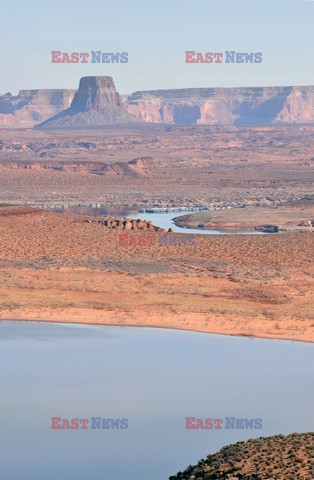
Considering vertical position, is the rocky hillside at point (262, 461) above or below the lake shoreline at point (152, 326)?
above

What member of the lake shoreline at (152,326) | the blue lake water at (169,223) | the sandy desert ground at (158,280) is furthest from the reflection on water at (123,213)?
the lake shoreline at (152,326)

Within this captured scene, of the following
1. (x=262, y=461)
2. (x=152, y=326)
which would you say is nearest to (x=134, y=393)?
(x=262, y=461)

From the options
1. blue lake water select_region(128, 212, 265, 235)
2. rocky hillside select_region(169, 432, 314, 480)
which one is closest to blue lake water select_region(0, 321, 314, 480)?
rocky hillside select_region(169, 432, 314, 480)

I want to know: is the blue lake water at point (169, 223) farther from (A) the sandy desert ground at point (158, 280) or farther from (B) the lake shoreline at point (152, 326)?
(B) the lake shoreline at point (152, 326)

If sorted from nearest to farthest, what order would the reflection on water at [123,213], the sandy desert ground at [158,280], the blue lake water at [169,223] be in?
1. the sandy desert ground at [158,280]
2. the blue lake water at [169,223]
3. the reflection on water at [123,213]

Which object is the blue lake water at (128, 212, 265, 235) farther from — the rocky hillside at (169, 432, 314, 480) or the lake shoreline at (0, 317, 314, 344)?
the rocky hillside at (169, 432, 314, 480)
